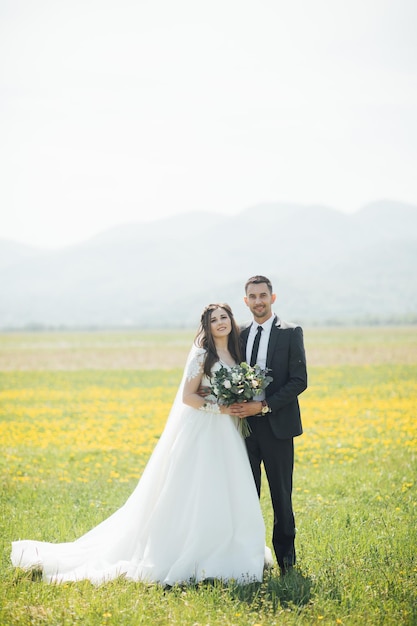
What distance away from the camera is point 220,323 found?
21.2 feet

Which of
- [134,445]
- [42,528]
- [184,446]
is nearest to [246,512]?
[184,446]

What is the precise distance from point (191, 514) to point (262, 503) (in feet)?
10.3

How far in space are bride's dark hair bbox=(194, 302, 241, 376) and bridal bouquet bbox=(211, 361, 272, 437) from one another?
1.12 ft

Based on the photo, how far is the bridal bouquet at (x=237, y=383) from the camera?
5957 millimetres

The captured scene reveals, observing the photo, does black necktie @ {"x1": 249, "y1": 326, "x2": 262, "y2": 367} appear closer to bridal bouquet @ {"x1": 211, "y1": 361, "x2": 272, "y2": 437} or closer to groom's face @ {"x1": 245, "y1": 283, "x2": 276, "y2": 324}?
groom's face @ {"x1": 245, "y1": 283, "x2": 276, "y2": 324}

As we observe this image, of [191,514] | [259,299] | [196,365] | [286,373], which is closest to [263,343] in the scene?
[286,373]

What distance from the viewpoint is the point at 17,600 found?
5.34 metres

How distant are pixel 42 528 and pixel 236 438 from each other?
9.88 feet

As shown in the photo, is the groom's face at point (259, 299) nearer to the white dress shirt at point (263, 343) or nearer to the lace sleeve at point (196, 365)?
the white dress shirt at point (263, 343)

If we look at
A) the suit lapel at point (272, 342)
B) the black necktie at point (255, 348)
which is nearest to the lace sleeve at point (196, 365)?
the black necktie at point (255, 348)

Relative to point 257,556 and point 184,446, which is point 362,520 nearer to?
point 257,556

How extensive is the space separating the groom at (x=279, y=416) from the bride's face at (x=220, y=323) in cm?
31

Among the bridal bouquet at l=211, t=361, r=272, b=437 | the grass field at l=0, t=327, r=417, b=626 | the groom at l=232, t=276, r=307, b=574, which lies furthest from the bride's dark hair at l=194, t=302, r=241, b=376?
the grass field at l=0, t=327, r=417, b=626

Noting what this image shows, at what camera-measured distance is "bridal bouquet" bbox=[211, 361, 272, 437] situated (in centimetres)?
596
